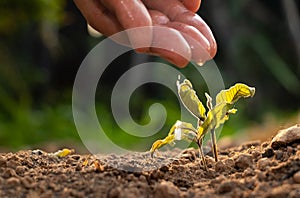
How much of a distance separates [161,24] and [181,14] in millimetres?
77

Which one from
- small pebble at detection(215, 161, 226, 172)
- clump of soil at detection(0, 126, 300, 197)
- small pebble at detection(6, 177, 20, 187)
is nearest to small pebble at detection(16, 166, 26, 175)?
clump of soil at detection(0, 126, 300, 197)

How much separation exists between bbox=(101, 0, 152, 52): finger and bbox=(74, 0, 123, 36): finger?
0.06 m

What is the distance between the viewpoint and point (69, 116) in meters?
4.78

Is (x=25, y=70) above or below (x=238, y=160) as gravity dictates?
above

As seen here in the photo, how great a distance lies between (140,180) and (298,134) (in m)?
0.38

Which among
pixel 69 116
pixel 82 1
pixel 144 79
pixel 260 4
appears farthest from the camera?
pixel 260 4

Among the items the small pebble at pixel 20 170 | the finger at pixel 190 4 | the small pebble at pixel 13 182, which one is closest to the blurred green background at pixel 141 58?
the finger at pixel 190 4

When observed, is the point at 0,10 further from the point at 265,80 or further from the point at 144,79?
the point at 265,80

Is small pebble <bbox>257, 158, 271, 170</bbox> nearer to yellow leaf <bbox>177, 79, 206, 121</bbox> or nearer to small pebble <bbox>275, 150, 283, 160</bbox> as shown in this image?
small pebble <bbox>275, 150, 283, 160</bbox>

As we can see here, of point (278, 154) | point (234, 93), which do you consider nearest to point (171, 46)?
point (234, 93)

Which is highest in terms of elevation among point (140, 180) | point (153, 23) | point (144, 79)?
point (144, 79)

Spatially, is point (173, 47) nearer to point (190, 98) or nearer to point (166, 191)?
point (190, 98)

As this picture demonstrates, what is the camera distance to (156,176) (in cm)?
127

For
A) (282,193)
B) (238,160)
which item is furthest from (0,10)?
(282,193)
